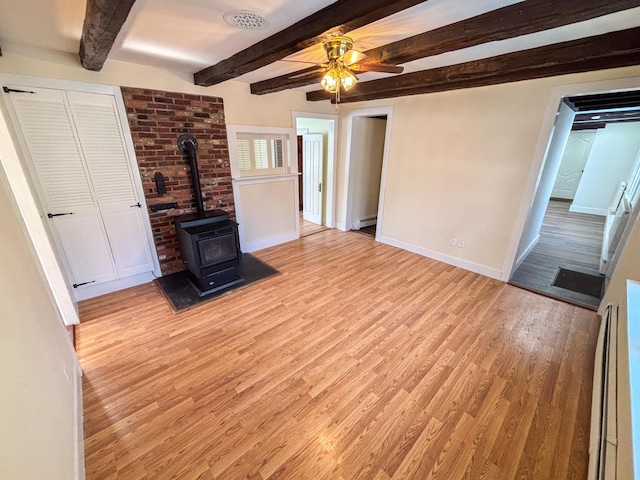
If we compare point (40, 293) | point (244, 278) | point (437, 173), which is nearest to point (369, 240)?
point (437, 173)

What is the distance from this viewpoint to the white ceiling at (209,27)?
4.95 ft

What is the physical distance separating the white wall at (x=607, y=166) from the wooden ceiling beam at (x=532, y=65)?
5.90m

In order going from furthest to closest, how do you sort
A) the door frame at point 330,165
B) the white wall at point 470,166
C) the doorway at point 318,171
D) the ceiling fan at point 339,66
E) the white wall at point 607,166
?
the white wall at point 607,166 < the doorway at point 318,171 < the door frame at point 330,165 < the white wall at point 470,166 < the ceiling fan at point 339,66

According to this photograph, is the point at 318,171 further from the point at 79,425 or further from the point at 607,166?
the point at 607,166

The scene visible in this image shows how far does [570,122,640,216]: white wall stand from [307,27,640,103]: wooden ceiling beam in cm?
590

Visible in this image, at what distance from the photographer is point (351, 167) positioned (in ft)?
15.4

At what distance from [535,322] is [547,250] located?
98.9 inches

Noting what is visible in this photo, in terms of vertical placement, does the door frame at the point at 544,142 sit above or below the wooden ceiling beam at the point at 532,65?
below

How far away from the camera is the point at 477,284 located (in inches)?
126

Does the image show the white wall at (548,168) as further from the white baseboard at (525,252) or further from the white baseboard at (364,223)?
the white baseboard at (364,223)

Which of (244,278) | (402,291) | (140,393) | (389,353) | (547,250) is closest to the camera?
(140,393)

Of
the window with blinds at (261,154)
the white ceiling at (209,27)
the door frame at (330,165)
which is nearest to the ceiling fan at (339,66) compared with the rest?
the white ceiling at (209,27)

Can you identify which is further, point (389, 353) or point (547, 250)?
point (547, 250)

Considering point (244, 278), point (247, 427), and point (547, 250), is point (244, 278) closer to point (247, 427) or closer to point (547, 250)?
point (247, 427)
